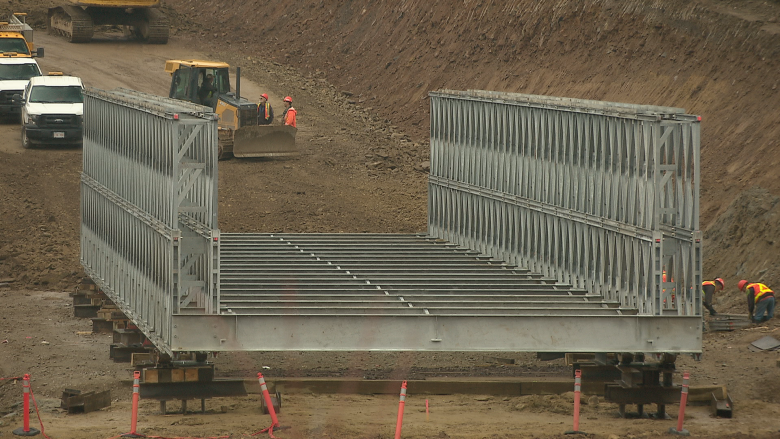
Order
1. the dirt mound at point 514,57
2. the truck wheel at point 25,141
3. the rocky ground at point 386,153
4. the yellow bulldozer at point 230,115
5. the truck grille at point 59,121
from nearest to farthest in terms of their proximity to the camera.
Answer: the rocky ground at point 386,153 → the dirt mound at point 514,57 → the truck grille at point 59,121 → the yellow bulldozer at point 230,115 → the truck wheel at point 25,141

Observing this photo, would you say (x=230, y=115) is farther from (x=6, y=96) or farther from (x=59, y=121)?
(x=6, y=96)

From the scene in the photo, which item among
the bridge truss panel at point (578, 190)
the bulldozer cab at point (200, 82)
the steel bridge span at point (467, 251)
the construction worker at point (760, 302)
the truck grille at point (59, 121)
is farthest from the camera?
the bulldozer cab at point (200, 82)

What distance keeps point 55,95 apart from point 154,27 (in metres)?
12.8

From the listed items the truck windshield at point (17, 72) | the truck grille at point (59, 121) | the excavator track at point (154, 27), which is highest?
the excavator track at point (154, 27)

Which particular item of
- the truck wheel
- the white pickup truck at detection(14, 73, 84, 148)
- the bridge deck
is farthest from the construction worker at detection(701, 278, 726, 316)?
the truck wheel

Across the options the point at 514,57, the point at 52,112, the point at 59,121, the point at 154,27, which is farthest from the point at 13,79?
the point at 514,57

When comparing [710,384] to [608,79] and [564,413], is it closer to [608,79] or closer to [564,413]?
[564,413]

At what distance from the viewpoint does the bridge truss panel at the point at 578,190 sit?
13828 mm

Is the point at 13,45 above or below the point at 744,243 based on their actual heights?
above

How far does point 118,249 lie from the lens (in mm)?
17016

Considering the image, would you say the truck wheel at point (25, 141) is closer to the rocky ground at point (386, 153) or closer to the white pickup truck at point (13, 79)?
the rocky ground at point (386, 153)

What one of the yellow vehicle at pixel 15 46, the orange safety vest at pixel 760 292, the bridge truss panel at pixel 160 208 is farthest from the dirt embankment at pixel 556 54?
the bridge truss panel at pixel 160 208

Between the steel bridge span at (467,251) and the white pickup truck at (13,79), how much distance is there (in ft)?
52.1

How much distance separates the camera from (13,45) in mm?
37344
